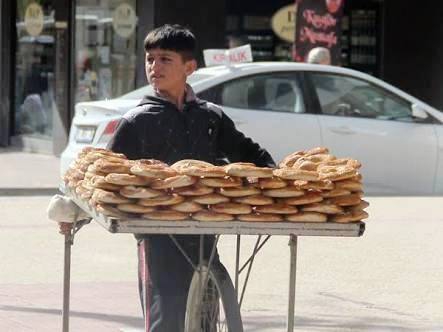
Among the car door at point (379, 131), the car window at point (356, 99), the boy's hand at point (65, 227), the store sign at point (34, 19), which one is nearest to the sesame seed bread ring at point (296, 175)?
the boy's hand at point (65, 227)

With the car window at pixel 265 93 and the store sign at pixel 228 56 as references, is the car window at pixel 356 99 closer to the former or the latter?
the car window at pixel 265 93

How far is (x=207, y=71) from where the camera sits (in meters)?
13.0

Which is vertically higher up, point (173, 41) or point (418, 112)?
point (173, 41)

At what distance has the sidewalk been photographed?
1394 cm

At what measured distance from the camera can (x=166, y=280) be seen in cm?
502

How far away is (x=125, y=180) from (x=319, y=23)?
10.4m

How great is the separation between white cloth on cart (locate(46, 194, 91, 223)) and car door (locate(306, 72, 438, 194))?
809 cm

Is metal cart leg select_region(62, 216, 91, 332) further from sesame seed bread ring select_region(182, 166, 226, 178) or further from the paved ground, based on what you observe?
the paved ground

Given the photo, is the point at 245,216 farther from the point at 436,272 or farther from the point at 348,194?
the point at 436,272

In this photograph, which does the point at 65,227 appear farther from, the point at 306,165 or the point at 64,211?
the point at 306,165

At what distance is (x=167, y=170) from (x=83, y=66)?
13695 mm

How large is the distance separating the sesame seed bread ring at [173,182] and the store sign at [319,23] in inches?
407

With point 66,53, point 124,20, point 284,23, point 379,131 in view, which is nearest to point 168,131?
point 379,131

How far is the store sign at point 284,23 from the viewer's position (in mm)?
18547
